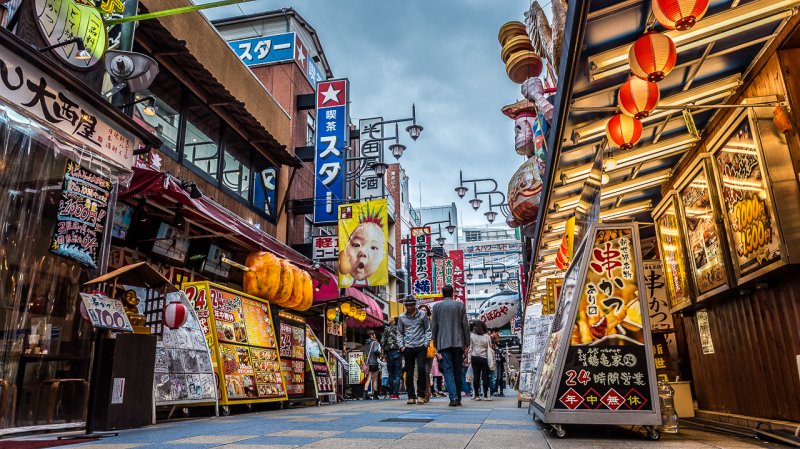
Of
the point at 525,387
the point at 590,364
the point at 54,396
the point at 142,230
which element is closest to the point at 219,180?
the point at 142,230

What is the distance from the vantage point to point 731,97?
256 inches

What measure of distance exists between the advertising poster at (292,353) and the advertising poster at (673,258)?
823 centimetres

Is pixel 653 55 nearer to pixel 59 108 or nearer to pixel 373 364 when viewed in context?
pixel 59 108

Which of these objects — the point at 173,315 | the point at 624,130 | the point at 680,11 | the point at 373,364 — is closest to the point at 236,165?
the point at 173,315

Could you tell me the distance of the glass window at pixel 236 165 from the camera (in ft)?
46.7

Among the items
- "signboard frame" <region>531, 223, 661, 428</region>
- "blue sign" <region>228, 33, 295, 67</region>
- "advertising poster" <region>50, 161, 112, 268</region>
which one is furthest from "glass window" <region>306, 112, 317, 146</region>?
"signboard frame" <region>531, 223, 661, 428</region>

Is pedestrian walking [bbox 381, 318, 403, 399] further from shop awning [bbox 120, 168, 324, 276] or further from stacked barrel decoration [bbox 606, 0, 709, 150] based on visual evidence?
stacked barrel decoration [bbox 606, 0, 709, 150]

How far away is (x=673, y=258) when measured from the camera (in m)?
8.84

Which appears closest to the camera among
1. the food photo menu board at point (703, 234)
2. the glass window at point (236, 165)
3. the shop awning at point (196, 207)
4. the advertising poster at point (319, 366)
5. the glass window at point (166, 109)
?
the food photo menu board at point (703, 234)

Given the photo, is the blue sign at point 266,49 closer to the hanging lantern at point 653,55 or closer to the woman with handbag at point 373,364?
the woman with handbag at point 373,364

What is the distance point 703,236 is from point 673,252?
166 centimetres

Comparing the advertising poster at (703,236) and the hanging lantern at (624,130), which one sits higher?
the hanging lantern at (624,130)

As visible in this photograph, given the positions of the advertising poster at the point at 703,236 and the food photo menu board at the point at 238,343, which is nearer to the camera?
the advertising poster at the point at 703,236

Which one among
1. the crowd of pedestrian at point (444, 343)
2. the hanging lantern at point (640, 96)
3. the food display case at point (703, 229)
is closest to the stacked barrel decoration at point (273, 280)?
the crowd of pedestrian at point (444, 343)
